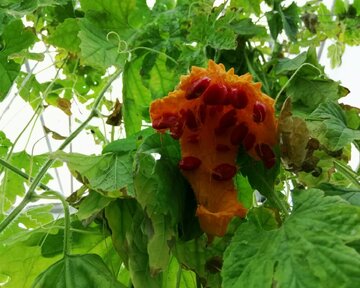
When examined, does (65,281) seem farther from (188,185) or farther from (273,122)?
(273,122)

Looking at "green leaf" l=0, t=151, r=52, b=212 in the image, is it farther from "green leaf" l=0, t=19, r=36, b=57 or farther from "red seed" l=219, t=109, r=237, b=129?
"red seed" l=219, t=109, r=237, b=129

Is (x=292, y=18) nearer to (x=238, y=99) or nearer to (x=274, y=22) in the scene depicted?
(x=274, y=22)

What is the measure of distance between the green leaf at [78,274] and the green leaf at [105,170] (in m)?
0.08

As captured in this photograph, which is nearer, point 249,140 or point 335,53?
point 249,140

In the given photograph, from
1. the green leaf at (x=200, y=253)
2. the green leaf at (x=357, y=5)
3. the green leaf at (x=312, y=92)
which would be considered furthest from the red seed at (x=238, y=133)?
the green leaf at (x=357, y=5)

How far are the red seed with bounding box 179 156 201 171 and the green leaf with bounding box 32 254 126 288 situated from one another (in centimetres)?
14

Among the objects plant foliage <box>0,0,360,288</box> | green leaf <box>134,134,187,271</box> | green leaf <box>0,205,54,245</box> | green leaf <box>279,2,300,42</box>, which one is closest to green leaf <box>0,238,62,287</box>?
plant foliage <box>0,0,360,288</box>

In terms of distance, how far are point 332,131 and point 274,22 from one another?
30 cm

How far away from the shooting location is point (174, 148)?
24.0 inches

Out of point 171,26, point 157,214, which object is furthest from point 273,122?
point 171,26

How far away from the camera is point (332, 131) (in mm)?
618

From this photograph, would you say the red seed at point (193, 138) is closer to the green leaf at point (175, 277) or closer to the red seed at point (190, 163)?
the red seed at point (190, 163)

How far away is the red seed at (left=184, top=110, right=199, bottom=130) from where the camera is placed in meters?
0.57

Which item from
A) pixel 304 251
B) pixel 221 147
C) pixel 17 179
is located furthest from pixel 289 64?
pixel 17 179
